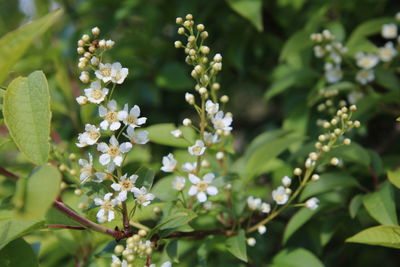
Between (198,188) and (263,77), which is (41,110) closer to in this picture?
(198,188)

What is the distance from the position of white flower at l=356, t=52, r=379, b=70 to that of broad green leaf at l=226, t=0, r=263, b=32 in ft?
2.00

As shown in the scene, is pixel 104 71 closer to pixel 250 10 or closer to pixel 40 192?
pixel 40 192

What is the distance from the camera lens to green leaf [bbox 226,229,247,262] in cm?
166

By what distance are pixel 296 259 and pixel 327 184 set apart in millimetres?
364

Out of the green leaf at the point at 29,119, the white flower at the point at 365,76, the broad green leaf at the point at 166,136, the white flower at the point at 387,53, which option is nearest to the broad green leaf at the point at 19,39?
the green leaf at the point at 29,119

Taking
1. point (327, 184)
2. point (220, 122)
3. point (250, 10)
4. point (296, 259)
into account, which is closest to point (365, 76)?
point (250, 10)

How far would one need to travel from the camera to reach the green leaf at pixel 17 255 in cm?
161

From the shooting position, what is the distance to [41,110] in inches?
57.7

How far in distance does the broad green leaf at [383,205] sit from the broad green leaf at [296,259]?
13.0 inches

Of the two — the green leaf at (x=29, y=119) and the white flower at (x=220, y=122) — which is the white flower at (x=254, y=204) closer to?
the white flower at (x=220, y=122)

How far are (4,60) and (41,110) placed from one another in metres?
0.25

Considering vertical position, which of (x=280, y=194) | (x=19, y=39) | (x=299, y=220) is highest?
(x=19, y=39)

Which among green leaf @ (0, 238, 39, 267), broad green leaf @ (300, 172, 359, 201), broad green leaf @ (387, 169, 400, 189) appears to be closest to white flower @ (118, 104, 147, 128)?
green leaf @ (0, 238, 39, 267)

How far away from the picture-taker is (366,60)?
2.63m
